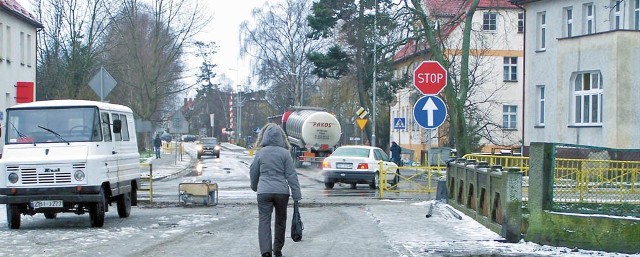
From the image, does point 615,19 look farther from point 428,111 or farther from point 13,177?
point 13,177

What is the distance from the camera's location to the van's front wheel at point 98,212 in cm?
1561

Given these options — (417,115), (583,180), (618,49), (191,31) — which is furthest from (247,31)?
(583,180)

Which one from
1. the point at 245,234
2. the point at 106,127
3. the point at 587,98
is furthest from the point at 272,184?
the point at 587,98

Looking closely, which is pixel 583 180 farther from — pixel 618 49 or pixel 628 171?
pixel 618 49

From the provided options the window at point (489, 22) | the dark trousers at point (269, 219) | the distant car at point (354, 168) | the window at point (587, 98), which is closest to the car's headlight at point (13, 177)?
the dark trousers at point (269, 219)

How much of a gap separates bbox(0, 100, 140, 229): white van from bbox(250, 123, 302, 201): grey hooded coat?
16.1 feet

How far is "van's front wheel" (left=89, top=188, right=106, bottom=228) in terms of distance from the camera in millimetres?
15609

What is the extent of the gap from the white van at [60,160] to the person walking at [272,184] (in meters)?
4.96

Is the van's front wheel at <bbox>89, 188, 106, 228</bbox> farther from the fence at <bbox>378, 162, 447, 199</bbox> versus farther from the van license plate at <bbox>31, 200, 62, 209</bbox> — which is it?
the fence at <bbox>378, 162, 447, 199</bbox>

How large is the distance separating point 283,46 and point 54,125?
57887mm

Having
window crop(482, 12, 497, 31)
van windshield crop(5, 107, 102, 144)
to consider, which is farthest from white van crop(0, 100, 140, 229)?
window crop(482, 12, 497, 31)

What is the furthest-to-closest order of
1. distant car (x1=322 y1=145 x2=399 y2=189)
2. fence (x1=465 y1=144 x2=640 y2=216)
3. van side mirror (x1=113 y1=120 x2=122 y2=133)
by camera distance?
distant car (x1=322 y1=145 x2=399 y2=189) < van side mirror (x1=113 y1=120 x2=122 y2=133) < fence (x1=465 y1=144 x2=640 y2=216)

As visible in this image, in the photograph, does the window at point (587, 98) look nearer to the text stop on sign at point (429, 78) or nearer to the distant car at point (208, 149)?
the text stop on sign at point (429, 78)

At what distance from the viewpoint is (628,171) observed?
13438 mm
